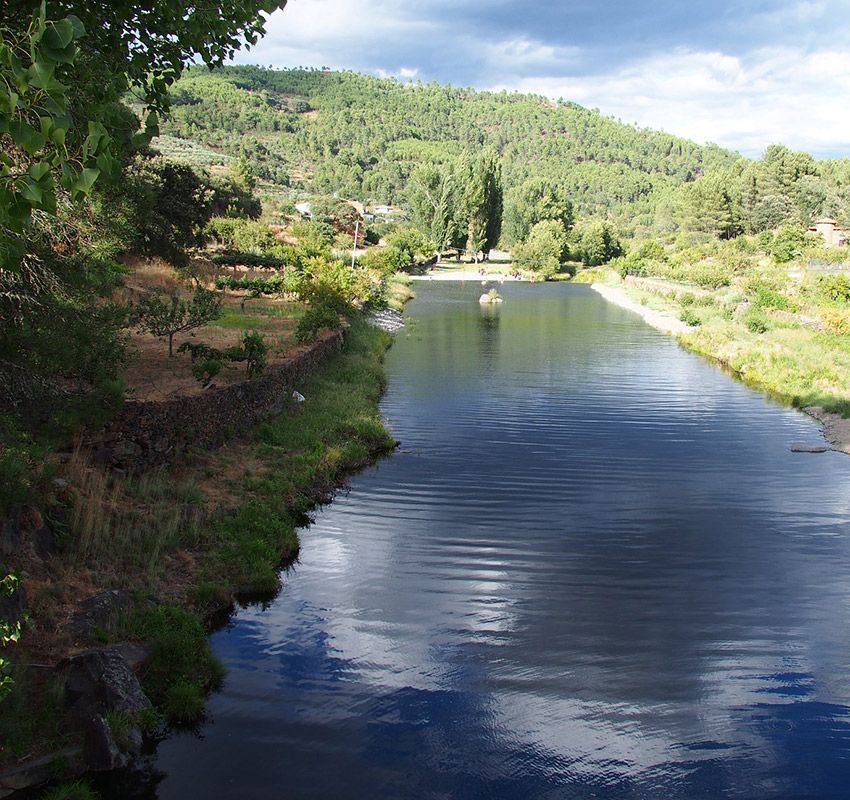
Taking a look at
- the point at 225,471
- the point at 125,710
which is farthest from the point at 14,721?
the point at 225,471

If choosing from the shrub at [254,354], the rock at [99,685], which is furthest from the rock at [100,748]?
the shrub at [254,354]

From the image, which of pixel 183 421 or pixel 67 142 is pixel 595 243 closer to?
pixel 183 421

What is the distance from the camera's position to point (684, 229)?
105812 millimetres

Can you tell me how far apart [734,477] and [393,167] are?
171 m

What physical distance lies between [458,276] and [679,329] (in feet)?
149

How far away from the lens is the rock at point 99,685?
8211 millimetres

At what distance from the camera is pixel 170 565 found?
1176 centimetres

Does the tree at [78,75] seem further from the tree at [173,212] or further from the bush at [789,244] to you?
the bush at [789,244]

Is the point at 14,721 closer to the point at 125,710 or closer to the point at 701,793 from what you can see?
the point at 125,710

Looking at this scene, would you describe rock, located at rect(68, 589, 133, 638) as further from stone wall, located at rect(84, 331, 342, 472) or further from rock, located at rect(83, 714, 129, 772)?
stone wall, located at rect(84, 331, 342, 472)

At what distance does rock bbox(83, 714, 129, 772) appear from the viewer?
26.1 ft

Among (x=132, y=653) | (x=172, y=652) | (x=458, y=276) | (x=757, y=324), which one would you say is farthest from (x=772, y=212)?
(x=132, y=653)

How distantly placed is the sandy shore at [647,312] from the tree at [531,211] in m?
33.4

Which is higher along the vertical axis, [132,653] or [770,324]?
[770,324]
